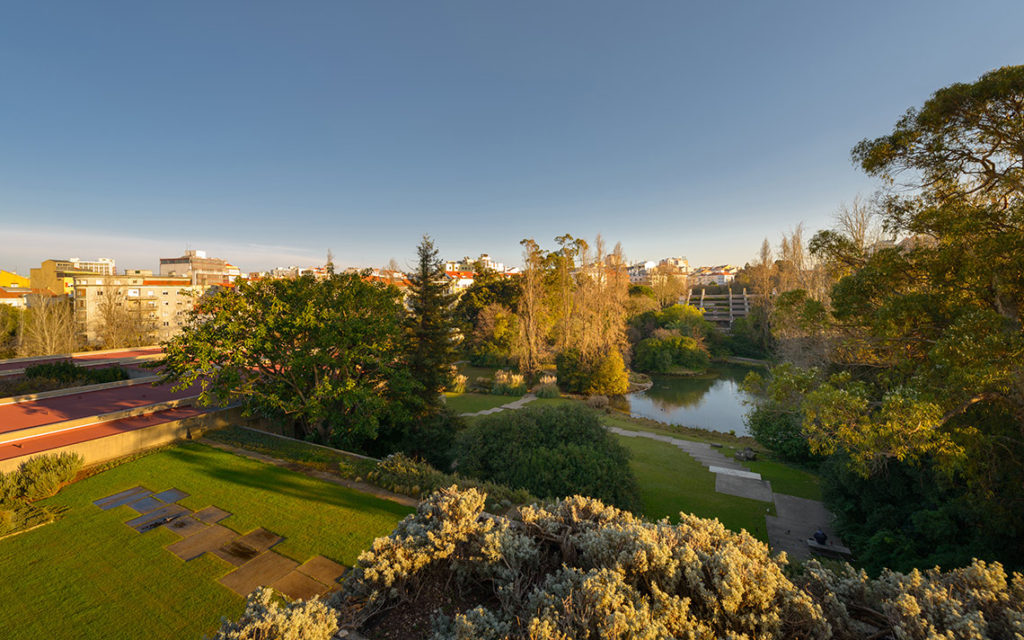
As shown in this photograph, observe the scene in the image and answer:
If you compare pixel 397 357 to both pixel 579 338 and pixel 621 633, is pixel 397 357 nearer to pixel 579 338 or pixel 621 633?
pixel 621 633

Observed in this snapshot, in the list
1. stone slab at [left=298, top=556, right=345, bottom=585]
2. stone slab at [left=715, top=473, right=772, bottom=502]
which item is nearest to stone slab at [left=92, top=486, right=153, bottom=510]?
stone slab at [left=298, top=556, right=345, bottom=585]

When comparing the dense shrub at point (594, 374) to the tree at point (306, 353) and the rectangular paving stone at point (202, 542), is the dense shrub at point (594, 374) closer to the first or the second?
the tree at point (306, 353)

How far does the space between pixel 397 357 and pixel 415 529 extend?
8.72 m

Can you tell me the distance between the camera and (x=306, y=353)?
10.3 m

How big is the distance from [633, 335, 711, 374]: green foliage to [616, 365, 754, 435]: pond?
3.66 feet

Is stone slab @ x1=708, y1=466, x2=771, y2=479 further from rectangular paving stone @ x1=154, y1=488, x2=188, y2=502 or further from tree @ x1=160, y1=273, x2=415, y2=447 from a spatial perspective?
rectangular paving stone @ x1=154, y1=488, x2=188, y2=502

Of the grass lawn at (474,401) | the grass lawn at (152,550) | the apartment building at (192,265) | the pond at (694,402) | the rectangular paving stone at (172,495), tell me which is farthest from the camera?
the apartment building at (192,265)

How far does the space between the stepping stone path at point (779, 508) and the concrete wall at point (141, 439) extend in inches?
524

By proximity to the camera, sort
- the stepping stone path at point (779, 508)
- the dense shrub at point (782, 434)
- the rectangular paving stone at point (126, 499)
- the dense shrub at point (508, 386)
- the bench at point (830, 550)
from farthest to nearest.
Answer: the dense shrub at point (508, 386)
the dense shrub at point (782, 434)
the stepping stone path at point (779, 508)
the bench at point (830, 550)
the rectangular paving stone at point (126, 499)

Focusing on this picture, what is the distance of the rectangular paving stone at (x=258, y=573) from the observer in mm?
5047

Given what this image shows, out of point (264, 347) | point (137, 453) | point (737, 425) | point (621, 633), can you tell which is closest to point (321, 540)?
point (621, 633)

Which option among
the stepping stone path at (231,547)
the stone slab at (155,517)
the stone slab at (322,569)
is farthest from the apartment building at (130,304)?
the stone slab at (322,569)

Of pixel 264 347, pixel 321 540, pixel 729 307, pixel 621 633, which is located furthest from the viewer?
pixel 729 307

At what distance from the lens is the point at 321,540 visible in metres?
6.00
